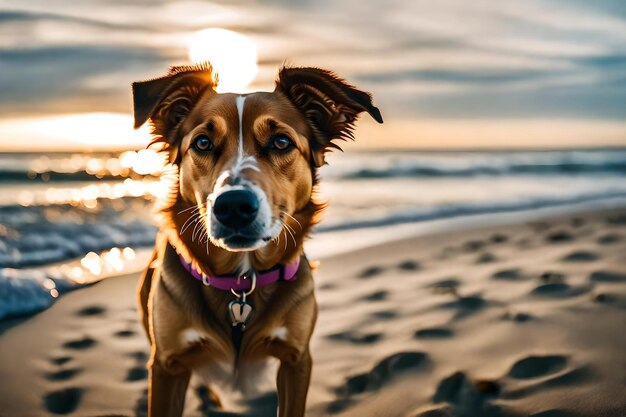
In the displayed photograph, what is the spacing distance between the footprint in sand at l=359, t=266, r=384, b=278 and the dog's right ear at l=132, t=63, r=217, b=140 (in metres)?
3.07

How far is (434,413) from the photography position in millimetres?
3348

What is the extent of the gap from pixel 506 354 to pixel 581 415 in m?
0.82

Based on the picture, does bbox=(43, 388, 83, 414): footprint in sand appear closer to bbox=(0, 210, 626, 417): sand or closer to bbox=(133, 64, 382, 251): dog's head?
bbox=(0, 210, 626, 417): sand

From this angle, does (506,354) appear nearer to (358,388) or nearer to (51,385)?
(358,388)

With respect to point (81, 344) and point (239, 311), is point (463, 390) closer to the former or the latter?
point (239, 311)

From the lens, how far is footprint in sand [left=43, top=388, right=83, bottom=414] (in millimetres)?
3670

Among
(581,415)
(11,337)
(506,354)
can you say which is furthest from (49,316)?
(581,415)

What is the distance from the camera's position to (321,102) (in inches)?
142

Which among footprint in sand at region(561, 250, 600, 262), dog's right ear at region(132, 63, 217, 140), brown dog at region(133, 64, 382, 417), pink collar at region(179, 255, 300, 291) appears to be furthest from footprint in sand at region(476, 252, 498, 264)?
dog's right ear at region(132, 63, 217, 140)

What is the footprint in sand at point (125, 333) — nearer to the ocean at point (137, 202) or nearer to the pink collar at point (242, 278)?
the ocean at point (137, 202)

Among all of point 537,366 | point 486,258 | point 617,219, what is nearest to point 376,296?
point 486,258

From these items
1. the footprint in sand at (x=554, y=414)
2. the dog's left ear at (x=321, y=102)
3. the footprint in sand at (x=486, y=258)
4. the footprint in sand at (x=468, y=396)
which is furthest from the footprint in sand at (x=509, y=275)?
the dog's left ear at (x=321, y=102)

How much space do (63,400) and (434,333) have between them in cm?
255

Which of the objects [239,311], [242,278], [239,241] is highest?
[239,241]
